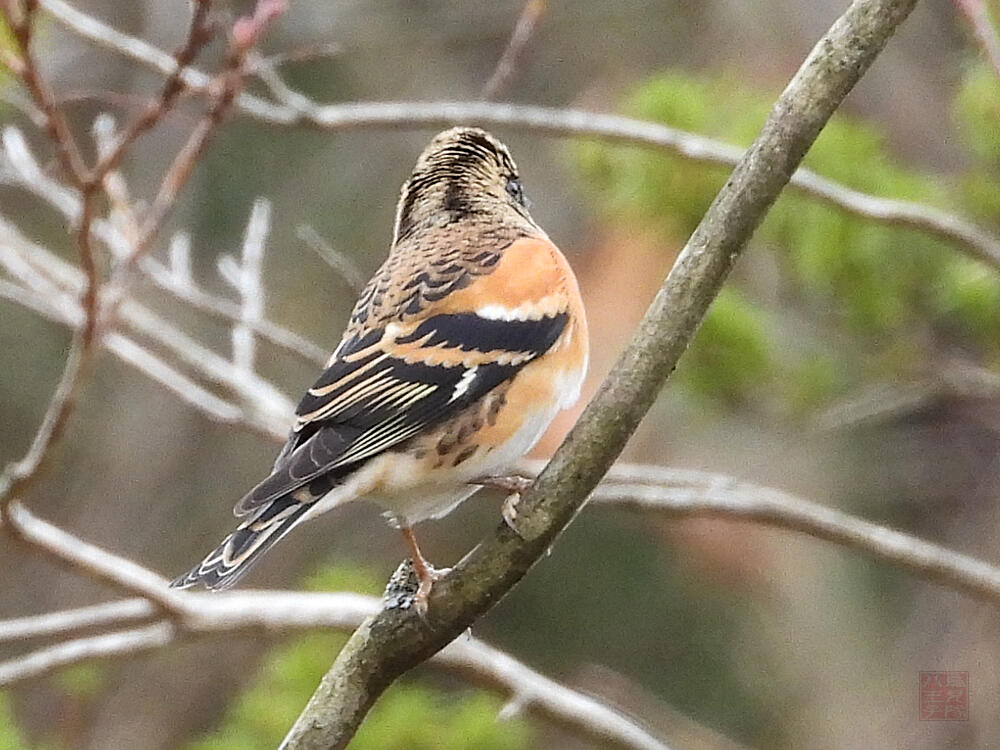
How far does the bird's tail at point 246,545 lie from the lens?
2.32 meters

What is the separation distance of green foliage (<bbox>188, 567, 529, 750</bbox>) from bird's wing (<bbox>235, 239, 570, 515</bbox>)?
168 cm

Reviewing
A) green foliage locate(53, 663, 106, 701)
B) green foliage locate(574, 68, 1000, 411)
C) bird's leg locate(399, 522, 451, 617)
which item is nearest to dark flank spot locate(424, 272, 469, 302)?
bird's leg locate(399, 522, 451, 617)

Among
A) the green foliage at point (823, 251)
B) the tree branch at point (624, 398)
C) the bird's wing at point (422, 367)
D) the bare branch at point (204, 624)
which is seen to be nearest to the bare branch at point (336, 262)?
the bird's wing at point (422, 367)

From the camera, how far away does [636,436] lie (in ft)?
20.4

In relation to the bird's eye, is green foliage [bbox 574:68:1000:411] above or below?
above

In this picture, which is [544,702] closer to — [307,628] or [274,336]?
[307,628]

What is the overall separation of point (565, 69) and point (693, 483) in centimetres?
427

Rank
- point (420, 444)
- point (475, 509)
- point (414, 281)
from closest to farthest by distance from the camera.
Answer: point (420, 444) < point (414, 281) < point (475, 509)

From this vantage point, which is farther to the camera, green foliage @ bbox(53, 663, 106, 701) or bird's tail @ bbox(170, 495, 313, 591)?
green foliage @ bbox(53, 663, 106, 701)

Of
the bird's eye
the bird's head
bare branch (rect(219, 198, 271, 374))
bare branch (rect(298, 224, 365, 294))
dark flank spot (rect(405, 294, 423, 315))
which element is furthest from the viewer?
bare branch (rect(219, 198, 271, 374))

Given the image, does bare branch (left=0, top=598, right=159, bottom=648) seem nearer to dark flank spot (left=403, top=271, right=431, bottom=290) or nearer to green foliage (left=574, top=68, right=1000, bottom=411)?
dark flank spot (left=403, top=271, right=431, bottom=290)

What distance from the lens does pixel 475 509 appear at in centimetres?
682

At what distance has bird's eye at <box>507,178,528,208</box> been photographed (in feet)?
11.5

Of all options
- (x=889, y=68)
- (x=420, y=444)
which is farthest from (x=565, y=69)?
(x=420, y=444)
